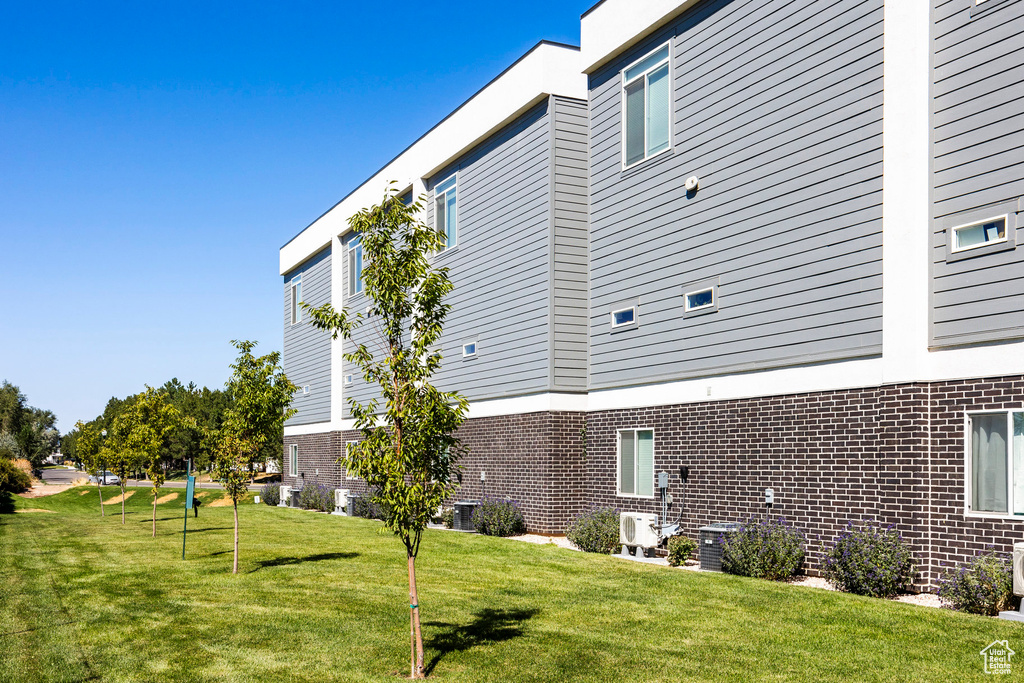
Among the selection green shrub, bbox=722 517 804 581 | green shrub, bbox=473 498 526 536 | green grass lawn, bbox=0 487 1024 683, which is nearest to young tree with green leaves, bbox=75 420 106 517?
green grass lawn, bbox=0 487 1024 683

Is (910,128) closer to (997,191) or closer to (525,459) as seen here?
(997,191)

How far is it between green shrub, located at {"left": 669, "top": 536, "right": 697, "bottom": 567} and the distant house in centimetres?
57

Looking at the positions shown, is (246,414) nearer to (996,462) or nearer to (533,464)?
(533,464)

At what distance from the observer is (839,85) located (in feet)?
44.2

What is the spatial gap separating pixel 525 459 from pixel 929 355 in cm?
1056

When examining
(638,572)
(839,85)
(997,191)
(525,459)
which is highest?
(839,85)

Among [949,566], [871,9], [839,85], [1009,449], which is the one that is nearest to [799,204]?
[839,85]

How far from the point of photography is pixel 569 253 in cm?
2016

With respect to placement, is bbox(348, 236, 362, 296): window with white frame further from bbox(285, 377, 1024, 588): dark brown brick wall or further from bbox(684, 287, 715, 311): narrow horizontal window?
bbox(684, 287, 715, 311): narrow horizontal window

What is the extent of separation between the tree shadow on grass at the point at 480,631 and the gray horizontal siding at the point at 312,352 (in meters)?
24.0

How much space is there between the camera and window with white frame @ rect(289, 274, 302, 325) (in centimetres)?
3947

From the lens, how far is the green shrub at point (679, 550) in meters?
15.3

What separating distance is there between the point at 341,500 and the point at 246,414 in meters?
15.2

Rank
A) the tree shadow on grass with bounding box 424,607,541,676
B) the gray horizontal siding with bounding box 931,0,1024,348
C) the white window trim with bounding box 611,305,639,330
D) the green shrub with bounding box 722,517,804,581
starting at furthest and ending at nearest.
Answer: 1. the white window trim with bounding box 611,305,639,330
2. the green shrub with bounding box 722,517,804,581
3. the gray horizontal siding with bounding box 931,0,1024,348
4. the tree shadow on grass with bounding box 424,607,541,676
